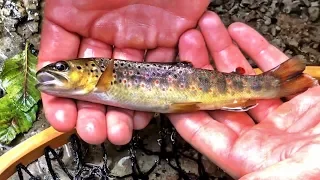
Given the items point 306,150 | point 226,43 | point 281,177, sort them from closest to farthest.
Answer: point 281,177, point 306,150, point 226,43

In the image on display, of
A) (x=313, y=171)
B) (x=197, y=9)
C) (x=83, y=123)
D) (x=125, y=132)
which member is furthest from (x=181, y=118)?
(x=313, y=171)

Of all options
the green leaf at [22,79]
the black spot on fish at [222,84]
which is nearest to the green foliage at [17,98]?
the green leaf at [22,79]

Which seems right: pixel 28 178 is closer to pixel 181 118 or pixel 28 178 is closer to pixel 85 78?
pixel 85 78

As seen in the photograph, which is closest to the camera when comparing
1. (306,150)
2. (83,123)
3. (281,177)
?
(281,177)

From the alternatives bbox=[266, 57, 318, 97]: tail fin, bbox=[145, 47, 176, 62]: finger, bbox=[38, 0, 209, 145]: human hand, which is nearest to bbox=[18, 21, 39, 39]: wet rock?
bbox=[38, 0, 209, 145]: human hand

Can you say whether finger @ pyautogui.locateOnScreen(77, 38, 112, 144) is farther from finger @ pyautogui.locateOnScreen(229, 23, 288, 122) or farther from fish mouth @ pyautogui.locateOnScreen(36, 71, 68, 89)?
finger @ pyautogui.locateOnScreen(229, 23, 288, 122)

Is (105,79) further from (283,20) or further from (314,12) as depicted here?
(314,12)
